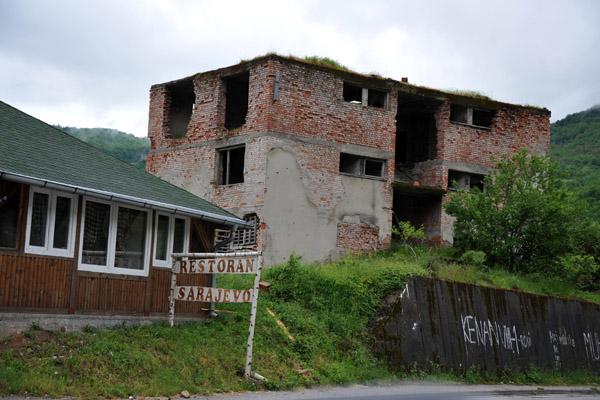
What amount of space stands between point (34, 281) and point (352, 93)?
809 inches

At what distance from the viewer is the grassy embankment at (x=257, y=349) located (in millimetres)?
11219

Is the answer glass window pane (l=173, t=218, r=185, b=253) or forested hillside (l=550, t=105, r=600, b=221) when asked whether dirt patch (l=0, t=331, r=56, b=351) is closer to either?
glass window pane (l=173, t=218, r=185, b=253)

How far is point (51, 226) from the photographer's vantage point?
12.9 metres

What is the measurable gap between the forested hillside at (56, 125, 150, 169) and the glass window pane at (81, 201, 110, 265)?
4708 cm

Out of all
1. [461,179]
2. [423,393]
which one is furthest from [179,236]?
[461,179]

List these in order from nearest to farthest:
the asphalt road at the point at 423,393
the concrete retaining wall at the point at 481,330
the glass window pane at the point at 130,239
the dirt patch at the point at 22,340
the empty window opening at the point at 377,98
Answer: the dirt patch at the point at 22,340, the asphalt road at the point at 423,393, the glass window pane at the point at 130,239, the concrete retaining wall at the point at 481,330, the empty window opening at the point at 377,98

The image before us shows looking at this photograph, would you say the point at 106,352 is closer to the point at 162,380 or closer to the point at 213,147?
the point at 162,380

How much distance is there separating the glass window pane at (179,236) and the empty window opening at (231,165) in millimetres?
12267

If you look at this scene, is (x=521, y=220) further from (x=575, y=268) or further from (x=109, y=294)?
(x=109, y=294)

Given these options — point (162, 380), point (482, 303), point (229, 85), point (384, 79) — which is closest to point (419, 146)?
point (384, 79)

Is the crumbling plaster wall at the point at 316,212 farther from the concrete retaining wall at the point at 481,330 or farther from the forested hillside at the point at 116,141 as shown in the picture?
the forested hillside at the point at 116,141

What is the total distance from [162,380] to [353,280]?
8.38 meters

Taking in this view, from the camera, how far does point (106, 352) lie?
39.8ft

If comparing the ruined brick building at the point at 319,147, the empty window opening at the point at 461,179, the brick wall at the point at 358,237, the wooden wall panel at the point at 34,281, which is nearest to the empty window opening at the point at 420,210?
the ruined brick building at the point at 319,147
